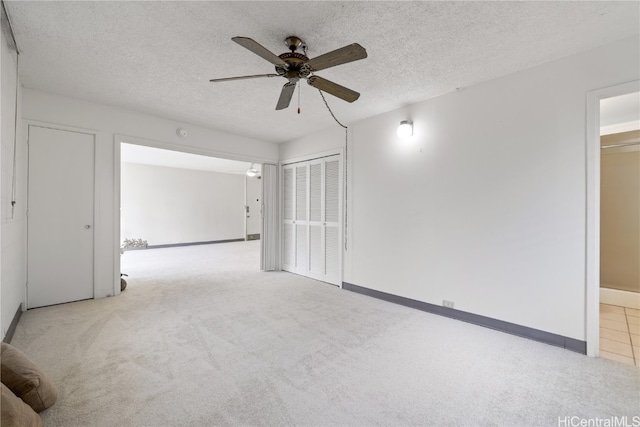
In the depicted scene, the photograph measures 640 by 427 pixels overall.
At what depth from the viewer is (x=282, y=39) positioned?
2133 millimetres

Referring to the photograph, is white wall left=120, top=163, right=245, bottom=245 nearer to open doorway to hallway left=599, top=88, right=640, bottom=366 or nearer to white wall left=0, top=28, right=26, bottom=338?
white wall left=0, top=28, right=26, bottom=338

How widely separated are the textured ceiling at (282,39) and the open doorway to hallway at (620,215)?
177cm

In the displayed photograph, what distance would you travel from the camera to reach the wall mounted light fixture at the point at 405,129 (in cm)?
335

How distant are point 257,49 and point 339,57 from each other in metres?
0.54

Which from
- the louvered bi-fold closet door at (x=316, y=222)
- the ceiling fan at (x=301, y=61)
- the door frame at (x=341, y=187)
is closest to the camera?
the ceiling fan at (x=301, y=61)

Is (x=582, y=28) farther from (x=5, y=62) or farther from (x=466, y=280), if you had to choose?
(x=5, y=62)

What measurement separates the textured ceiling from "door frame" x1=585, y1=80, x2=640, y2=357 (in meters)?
0.54

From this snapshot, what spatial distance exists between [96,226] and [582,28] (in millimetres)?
5267

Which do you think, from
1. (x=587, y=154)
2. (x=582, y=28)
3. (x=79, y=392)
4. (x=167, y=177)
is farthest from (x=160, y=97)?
(x=167, y=177)

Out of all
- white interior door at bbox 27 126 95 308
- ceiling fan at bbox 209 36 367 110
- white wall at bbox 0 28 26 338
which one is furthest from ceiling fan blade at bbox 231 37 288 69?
white interior door at bbox 27 126 95 308

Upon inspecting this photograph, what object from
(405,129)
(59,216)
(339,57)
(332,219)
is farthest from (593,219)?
(59,216)

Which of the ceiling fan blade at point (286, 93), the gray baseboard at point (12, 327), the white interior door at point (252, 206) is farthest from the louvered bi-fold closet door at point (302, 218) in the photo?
the white interior door at point (252, 206)

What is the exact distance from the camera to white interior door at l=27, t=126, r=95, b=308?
3.16 meters

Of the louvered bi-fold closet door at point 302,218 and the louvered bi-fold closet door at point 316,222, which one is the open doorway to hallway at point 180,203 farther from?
the louvered bi-fold closet door at point 316,222
